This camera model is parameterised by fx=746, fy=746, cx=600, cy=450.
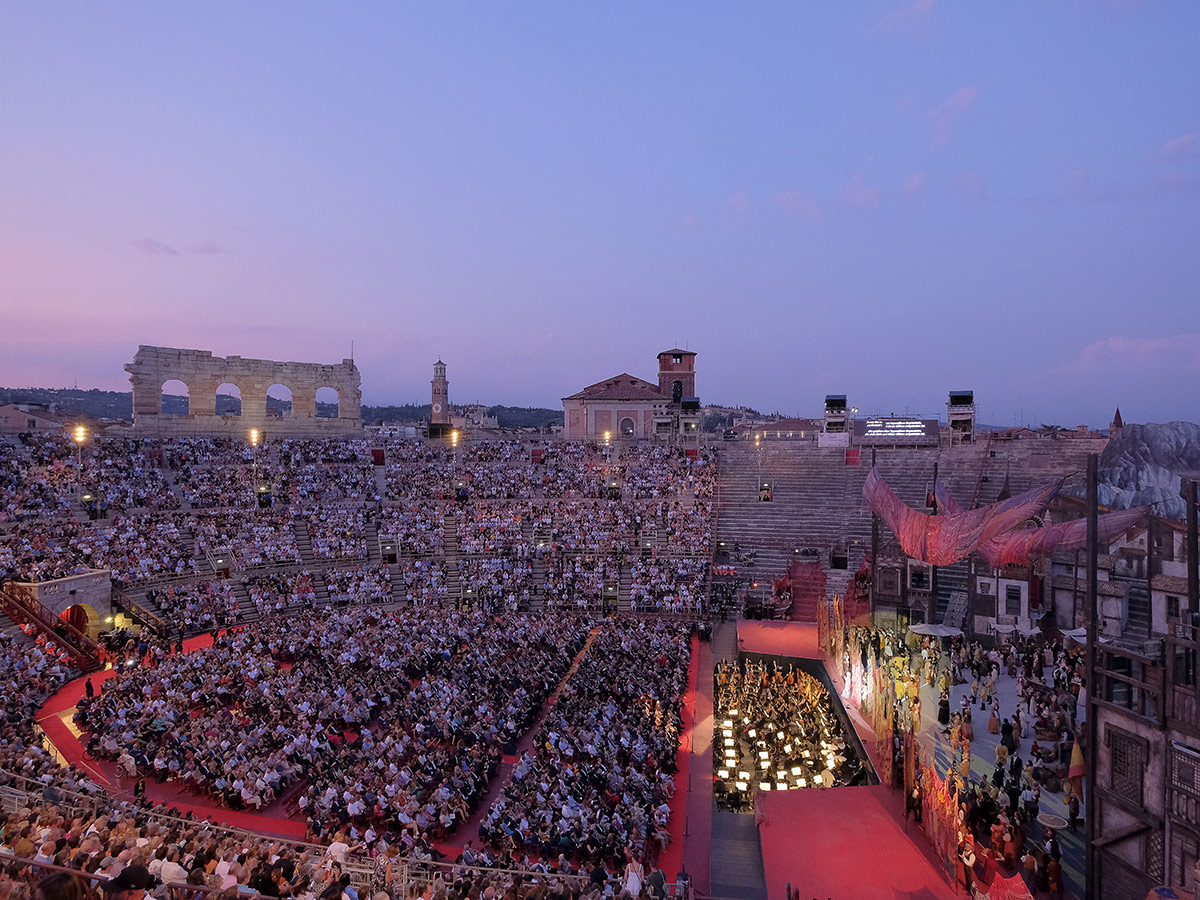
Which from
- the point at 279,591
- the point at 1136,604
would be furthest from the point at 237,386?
the point at 1136,604

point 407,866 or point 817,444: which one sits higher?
point 817,444

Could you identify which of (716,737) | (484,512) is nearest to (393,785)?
(716,737)

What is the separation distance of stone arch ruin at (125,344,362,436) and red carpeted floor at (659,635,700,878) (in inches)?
1391

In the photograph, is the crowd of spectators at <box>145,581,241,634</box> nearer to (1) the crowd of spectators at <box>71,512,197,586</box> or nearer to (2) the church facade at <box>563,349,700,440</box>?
(1) the crowd of spectators at <box>71,512,197,586</box>

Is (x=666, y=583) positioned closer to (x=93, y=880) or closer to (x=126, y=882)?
(x=93, y=880)

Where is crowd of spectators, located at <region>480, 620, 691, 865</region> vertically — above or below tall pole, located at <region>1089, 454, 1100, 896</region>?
below

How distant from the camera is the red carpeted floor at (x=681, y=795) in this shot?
13573mm

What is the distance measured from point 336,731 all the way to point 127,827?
8703 millimetres

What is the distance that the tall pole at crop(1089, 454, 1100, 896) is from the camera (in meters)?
11.2

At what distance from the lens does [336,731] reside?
63.0 ft

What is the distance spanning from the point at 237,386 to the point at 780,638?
127 ft

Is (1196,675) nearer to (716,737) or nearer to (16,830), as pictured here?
(716,737)

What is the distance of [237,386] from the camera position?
4878cm

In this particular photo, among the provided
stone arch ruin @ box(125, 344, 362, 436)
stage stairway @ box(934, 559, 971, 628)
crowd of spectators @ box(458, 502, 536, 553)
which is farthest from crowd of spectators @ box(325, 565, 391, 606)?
stage stairway @ box(934, 559, 971, 628)
